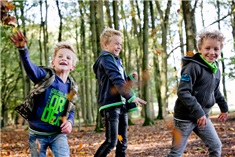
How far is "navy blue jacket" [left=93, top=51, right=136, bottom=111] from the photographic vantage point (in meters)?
4.33

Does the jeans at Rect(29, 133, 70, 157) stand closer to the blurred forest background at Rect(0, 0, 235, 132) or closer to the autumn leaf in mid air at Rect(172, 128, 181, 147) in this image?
the autumn leaf in mid air at Rect(172, 128, 181, 147)

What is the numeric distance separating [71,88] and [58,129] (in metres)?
0.51

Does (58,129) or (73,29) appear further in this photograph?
(73,29)

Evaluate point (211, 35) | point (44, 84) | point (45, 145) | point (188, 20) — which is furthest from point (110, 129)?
point (188, 20)

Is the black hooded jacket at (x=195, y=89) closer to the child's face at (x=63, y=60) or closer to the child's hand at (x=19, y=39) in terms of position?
the child's face at (x=63, y=60)

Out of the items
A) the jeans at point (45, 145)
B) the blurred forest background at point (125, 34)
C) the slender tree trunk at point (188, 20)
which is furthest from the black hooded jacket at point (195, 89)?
the blurred forest background at point (125, 34)

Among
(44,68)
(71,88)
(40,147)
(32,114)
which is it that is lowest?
(40,147)

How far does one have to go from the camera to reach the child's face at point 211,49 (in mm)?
3871

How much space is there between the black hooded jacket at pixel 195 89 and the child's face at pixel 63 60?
1326mm

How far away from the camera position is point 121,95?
14.1ft

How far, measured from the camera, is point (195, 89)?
385 cm

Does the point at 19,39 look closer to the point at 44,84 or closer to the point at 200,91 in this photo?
the point at 44,84

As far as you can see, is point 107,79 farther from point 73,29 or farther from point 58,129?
point 73,29

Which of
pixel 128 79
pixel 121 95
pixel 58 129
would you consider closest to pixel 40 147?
pixel 58 129
